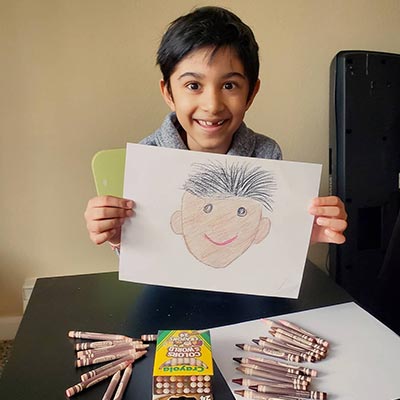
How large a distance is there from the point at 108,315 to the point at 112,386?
0.58ft

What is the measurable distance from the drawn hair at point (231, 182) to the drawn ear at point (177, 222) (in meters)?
0.04

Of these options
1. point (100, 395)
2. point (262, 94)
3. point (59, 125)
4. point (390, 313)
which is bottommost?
point (390, 313)

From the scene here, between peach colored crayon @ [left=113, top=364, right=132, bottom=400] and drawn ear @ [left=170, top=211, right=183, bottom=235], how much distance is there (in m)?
0.20

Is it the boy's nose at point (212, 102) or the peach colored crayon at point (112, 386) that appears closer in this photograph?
the peach colored crayon at point (112, 386)

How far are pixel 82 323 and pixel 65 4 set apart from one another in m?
0.84

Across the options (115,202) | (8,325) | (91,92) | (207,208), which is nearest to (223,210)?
(207,208)

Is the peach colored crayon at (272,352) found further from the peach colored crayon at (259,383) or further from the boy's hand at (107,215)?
the boy's hand at (107,215)

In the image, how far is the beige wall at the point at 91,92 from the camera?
3.85 ft

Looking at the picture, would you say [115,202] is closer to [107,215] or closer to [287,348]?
[107,215]

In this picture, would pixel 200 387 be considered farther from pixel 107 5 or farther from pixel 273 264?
pixel 107 5

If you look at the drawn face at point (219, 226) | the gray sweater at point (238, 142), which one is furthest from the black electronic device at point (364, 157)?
the drawn face at point (219, 226)

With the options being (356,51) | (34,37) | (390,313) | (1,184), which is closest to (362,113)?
(356,51)

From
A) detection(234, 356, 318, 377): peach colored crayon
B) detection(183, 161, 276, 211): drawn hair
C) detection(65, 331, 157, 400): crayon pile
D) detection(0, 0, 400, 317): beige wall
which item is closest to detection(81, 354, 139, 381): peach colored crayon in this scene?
detection(65, 331, 157, 400): crayon pile

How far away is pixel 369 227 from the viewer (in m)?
1.34
